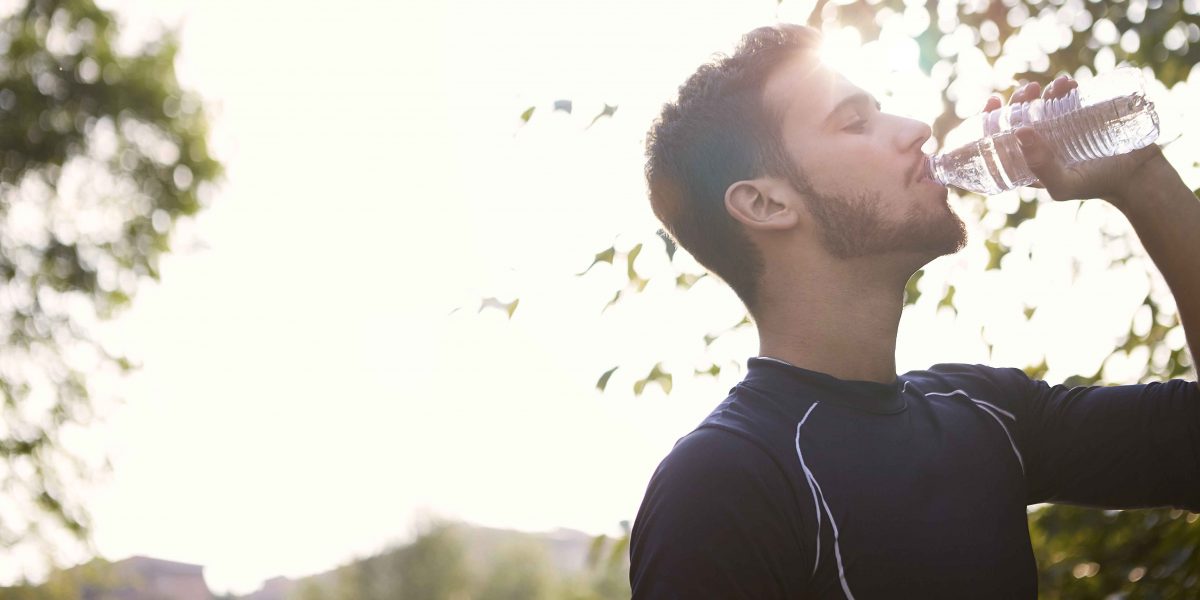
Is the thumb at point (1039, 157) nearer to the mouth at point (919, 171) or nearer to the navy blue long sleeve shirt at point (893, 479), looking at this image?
the mouth at point (919, 171)

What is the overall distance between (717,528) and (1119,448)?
950 mm

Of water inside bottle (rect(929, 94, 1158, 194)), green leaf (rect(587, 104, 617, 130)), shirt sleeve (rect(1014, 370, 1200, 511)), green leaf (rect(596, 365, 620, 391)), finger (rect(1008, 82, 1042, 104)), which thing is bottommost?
shirt sleeve (rect(1014, 370, 1200, 511))

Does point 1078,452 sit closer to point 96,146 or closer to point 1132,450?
point 1132,450

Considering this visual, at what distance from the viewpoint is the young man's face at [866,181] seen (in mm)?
2141

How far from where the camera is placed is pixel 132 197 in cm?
1823

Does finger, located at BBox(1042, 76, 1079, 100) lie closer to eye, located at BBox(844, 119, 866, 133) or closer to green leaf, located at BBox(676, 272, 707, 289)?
eye, located at BBox(844, 119, 866, 133)

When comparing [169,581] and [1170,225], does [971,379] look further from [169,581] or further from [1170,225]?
[169,581]

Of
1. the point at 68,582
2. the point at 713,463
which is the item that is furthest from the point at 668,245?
the point at 68,582

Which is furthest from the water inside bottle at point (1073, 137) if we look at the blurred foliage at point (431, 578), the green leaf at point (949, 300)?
the blurred foliage at point (431, 578)

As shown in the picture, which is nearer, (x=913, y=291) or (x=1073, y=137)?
(x=1073, y=137)

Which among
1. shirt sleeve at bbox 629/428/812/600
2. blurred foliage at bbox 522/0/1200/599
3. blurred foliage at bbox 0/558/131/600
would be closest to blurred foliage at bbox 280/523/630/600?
blurred foliage at bbox 0/558/131/600

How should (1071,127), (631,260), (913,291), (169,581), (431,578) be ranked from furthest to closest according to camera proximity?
1. (169,581)
2. (431,578)
3. (913,291)
4. (631,260)
5. (1071,127)

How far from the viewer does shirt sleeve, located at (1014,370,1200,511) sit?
2109mm

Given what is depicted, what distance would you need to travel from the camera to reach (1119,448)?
2.14 m
